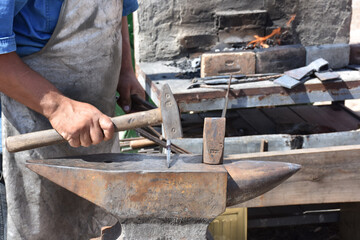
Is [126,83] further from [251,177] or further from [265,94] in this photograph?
[265,94]

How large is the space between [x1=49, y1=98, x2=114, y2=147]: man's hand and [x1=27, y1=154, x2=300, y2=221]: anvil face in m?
0.10

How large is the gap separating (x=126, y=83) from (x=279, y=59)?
151 cm

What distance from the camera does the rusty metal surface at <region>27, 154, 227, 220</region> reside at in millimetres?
1623

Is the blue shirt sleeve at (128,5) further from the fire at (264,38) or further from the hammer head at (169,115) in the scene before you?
the fire at (264,38)

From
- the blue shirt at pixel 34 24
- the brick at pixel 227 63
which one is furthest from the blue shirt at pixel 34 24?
the brick at pixel 227 63

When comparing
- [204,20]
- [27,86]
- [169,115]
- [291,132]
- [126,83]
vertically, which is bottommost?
[291,132]

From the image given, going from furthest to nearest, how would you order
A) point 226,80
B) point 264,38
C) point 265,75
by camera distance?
point 264,38, point 265,75, point 226,80

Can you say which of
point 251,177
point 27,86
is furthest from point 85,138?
point 251,177

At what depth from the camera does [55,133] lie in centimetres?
172

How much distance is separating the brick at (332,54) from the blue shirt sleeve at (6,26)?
7.94 feet

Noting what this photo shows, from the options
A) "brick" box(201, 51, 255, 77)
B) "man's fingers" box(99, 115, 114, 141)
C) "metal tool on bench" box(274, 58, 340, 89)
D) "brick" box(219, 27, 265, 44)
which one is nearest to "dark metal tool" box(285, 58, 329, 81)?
"metal tool on bench" box(274, 58, 340, 89)

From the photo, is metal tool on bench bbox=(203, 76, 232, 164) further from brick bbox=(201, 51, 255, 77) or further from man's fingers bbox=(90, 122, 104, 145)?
brick bbox=(201, 51, 255, 77)

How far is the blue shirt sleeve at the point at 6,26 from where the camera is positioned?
5.17 ft

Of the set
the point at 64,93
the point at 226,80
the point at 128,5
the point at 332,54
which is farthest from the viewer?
the point at 332,54
